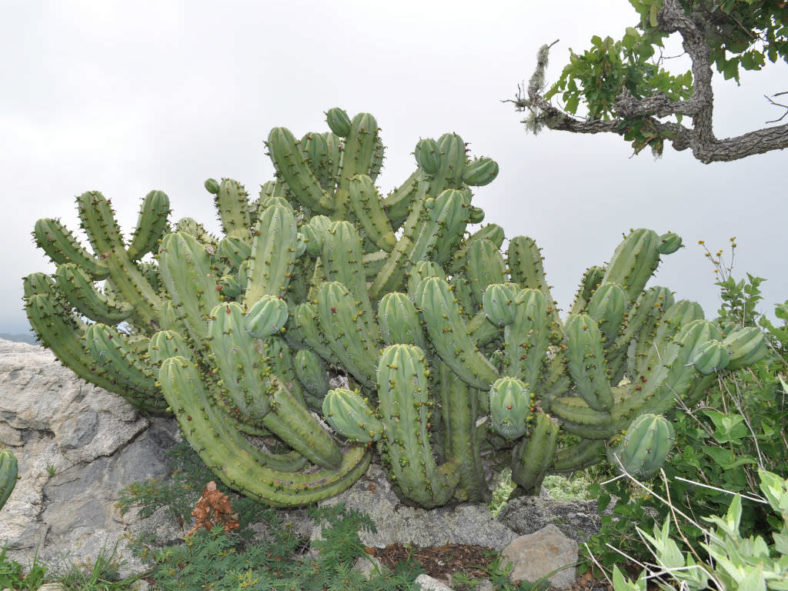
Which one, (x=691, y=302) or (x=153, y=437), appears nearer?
(x=691, y=302)

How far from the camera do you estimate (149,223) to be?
20.1 feet

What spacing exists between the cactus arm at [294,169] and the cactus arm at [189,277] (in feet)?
4.92

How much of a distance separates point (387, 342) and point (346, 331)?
1.07 ft

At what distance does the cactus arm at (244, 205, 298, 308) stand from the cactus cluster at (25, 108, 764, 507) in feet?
0.05

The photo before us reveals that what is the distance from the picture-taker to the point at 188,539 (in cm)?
395

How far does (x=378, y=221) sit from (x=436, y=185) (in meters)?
0.66

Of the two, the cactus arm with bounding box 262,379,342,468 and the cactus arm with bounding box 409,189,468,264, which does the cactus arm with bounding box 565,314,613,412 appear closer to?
the cactus arm with bounding box 409,189,468,264

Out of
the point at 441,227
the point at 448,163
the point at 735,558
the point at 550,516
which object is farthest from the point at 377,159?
the point at 735,558

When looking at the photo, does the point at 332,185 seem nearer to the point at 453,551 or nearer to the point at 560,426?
the point at 560,426

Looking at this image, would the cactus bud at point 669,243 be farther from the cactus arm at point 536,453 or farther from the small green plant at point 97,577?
the small green plant at point 97,577


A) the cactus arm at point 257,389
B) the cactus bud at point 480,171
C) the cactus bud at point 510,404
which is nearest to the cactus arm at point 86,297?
the cactus arm at point 257,389

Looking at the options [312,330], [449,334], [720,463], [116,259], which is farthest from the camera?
[116,259]

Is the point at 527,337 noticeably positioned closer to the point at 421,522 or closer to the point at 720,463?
the point at 720,463

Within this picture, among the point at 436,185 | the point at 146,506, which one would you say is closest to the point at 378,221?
the point at 436,185
